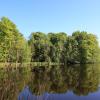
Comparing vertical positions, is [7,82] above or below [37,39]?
below

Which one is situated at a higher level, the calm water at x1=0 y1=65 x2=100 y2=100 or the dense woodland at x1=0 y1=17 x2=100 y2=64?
the dense woodland at x1=0 y1=17 x2=100 y2=64

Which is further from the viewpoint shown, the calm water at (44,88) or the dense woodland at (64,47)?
the dense woodland at (64,47)

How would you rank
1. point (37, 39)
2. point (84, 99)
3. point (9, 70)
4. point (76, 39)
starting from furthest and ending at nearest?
point (76, 39) < point (37, 39) < point (84, 99) < point (9, 70)

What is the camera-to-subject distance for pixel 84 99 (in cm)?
1684

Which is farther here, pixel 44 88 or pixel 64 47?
pixel 64 47

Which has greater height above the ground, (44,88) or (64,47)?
(64,47)

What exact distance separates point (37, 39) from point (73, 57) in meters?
16.0

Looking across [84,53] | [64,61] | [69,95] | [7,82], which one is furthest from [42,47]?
[7,82]

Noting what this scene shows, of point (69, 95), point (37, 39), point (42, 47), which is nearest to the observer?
point (69, 95)

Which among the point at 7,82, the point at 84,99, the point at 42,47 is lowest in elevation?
the point at 84,99

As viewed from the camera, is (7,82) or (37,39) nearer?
(7,82)

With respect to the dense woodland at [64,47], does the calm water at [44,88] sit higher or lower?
lower

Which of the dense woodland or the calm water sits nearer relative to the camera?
the calm water

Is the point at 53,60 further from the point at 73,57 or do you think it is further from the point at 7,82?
the point at 7,82
